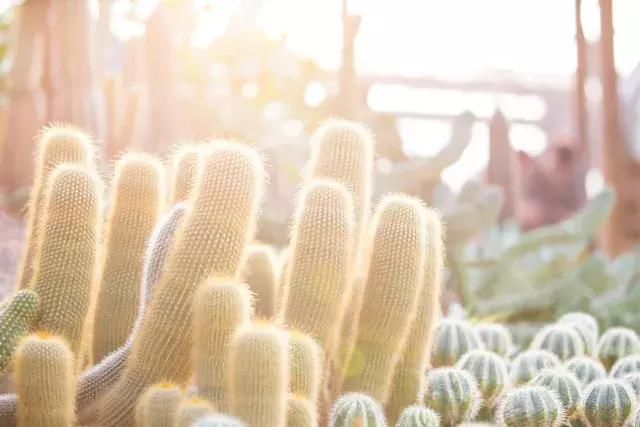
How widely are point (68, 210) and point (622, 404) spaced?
1.00 meters

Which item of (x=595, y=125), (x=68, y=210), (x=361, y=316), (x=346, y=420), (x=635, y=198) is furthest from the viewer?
(x=595, y=125)

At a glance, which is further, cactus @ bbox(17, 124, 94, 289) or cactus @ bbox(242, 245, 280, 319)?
cactus @ bbox(242, 245, 280, 319)

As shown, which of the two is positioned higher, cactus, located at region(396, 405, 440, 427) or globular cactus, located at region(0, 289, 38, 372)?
globular cactus, located at region(0, 289, 38, 372)

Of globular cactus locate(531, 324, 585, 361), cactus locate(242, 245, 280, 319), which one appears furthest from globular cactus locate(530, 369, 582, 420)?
cactus locate(242, 245, 280, 319)

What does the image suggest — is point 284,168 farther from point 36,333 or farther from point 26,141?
point 36,333

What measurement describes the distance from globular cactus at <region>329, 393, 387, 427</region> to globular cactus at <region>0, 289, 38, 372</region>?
0.51 metres

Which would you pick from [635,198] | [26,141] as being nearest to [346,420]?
[26,141]

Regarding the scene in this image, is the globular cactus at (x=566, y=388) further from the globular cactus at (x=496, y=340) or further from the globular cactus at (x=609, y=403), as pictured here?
the globular cactus at (x=496, y=340)

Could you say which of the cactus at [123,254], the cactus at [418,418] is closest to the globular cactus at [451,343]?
the cactus at [418,418]

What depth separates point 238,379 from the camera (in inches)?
52.2

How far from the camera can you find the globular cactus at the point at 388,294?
1.69 metres

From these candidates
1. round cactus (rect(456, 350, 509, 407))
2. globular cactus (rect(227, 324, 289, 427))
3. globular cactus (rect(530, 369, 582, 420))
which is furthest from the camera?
round cactus (rect(456, 350, 509, 407))

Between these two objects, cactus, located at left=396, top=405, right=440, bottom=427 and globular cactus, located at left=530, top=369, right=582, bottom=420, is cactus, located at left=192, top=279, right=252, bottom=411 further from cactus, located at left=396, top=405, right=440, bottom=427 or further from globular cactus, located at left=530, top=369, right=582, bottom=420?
globular cactus, located at left=530, top=369, right=582, bottom=420

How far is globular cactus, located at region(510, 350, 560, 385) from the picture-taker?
2.01m
